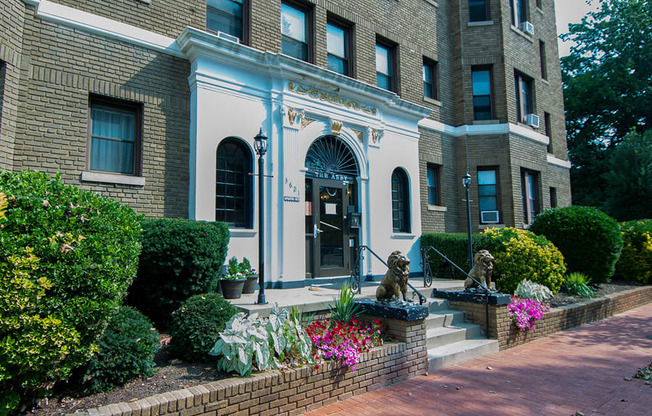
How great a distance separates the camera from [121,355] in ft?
12.6

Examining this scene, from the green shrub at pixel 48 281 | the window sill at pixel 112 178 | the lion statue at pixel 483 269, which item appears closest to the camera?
the green shrub at pixel 48 281

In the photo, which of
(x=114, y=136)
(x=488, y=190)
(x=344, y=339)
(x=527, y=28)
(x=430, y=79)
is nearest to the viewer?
(x=344, y=339)

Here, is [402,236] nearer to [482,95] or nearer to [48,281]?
[482,95]

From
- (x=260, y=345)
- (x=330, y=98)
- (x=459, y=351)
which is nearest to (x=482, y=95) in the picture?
(x=330, y=98)

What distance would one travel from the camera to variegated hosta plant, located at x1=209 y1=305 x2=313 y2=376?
4039 mm

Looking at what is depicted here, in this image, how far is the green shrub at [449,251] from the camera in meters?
10.9

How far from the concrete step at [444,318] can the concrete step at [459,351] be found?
Answer: 425 mm

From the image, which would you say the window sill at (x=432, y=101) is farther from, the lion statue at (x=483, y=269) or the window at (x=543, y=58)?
the lion statue at (x=483, y=269)

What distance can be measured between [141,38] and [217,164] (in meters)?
2.67

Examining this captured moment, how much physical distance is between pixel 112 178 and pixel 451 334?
6148mm

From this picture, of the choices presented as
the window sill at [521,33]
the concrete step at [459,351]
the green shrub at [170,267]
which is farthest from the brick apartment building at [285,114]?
the concrete step at [459,351]

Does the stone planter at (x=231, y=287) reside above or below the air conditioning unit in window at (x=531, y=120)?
below

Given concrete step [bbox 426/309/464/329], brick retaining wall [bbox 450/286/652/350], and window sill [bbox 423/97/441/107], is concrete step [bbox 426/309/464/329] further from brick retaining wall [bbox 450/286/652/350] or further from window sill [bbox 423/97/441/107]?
window sill [bbox 423/97/441/107]

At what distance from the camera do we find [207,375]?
410 cm
